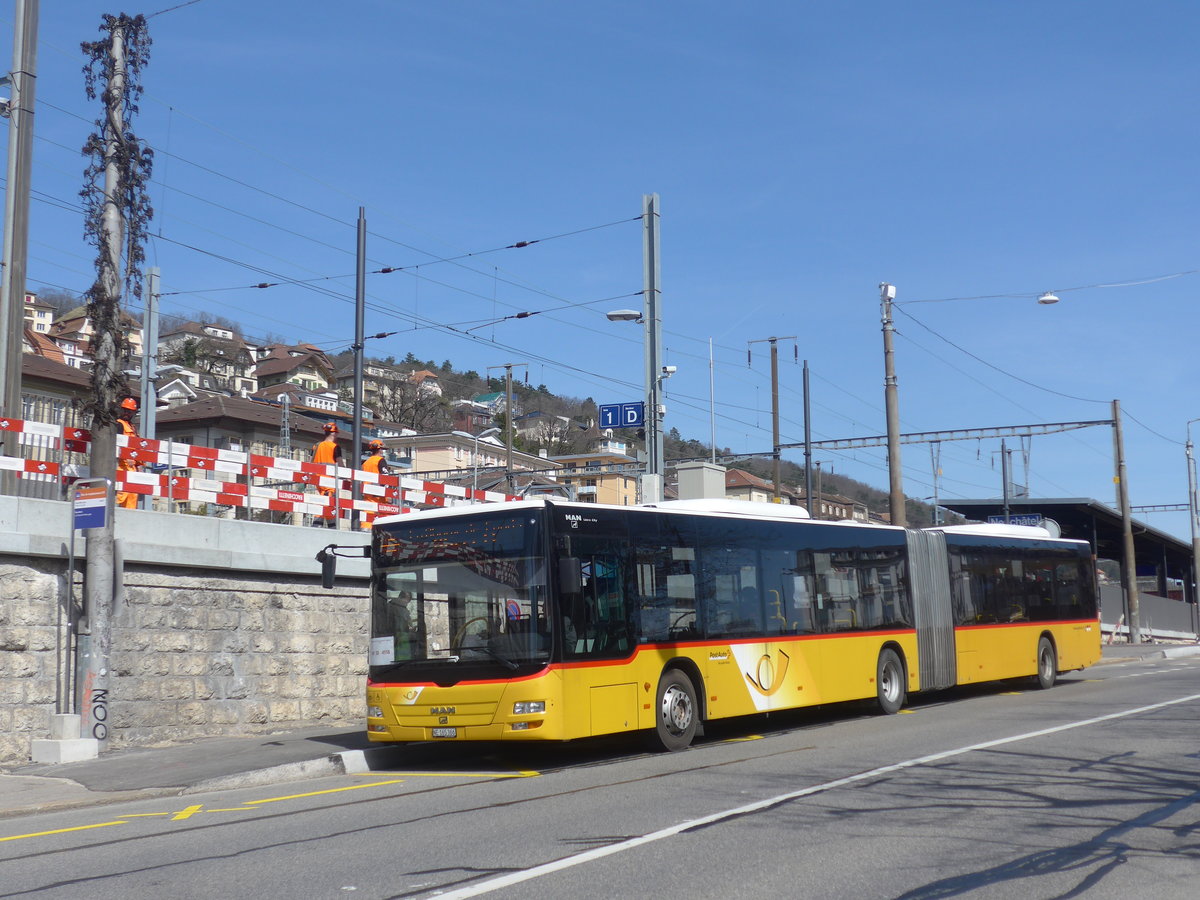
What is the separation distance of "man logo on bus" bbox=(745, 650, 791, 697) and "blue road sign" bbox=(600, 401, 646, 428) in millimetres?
7490

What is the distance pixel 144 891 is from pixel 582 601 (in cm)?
646

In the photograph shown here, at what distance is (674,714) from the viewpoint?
541 inches

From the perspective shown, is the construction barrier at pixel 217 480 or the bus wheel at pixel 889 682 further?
the bus wheel at pixel 889 682

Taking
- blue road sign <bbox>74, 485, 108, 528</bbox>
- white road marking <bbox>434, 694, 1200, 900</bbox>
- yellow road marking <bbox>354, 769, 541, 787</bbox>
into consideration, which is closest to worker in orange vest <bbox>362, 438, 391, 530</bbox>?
blue road sign <bbox>74, 485, 108, 528</bbox>

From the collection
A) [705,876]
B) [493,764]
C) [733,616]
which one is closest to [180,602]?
[493,764]

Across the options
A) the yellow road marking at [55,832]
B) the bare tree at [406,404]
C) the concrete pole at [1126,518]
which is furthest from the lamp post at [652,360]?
the bare tree at [406,404]

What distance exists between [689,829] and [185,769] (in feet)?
21.2

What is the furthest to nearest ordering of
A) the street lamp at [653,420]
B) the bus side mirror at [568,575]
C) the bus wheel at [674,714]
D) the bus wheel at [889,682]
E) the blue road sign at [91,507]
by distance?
the street lamp at [653,420], the bus wheel at [889,682], the bus wheel at [674,714], the blue road sign at [91,507], the bus side mirror at [568,575]

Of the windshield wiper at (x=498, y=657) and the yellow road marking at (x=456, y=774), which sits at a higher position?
the windshield wiper at (x=498, y=657)

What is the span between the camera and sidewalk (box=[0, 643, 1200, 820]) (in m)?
11.1

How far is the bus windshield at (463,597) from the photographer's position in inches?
488

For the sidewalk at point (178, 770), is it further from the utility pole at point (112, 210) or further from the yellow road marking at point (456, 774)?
the utility pole at point (112, 210)

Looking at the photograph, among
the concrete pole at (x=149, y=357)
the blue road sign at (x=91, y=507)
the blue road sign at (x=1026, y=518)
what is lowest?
the blue road sign at (x=91, y=507)

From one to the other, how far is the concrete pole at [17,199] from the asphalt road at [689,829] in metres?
6.21
